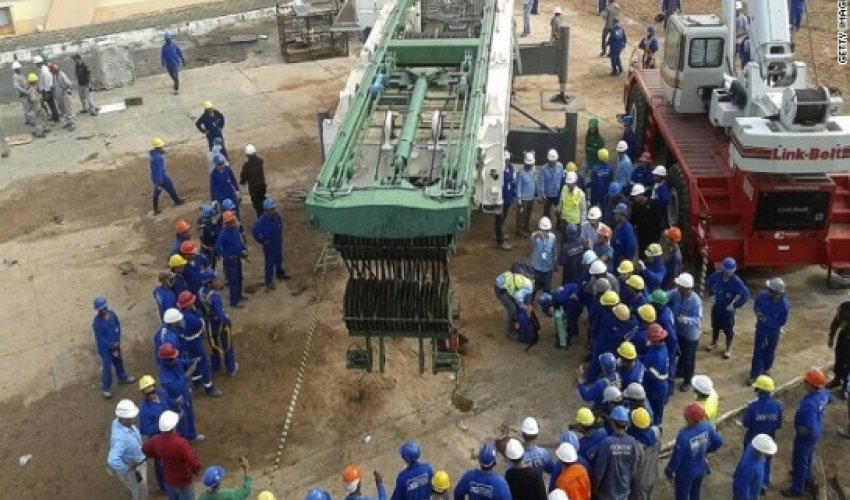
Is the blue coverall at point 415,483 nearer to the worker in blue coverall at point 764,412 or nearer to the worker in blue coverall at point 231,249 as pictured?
the worker in blue coverall at point 764,412

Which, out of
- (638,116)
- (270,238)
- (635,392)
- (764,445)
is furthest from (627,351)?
(638,116)

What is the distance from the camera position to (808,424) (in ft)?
24.1

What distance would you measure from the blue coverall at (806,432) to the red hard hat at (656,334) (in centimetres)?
135

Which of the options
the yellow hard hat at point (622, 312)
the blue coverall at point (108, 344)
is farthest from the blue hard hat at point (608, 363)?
the blue coverall at point (108, 344)

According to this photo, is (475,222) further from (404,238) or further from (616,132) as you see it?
(404,238)

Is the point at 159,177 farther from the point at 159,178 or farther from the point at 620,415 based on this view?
the point at 620,415

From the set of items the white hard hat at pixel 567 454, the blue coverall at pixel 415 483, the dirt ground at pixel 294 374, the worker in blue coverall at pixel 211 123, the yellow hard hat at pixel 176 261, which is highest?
the worker in blue coverall at pixel 211 123

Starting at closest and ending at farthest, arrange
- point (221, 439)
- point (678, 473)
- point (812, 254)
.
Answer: point (678, 473) < point (221, 439) < point (812, 254)

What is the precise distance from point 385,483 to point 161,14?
21.0 m

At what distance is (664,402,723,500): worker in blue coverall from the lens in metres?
6.93

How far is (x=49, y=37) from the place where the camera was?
76.2 ft

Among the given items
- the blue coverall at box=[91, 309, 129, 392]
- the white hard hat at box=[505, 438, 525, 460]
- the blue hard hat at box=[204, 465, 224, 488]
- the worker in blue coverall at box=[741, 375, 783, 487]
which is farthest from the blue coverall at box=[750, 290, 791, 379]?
the blue coverall at box=[91, 309, 129, 392]

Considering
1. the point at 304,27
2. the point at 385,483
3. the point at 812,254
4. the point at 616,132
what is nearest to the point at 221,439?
the point at 385,483

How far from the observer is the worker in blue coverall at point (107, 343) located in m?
9.13
